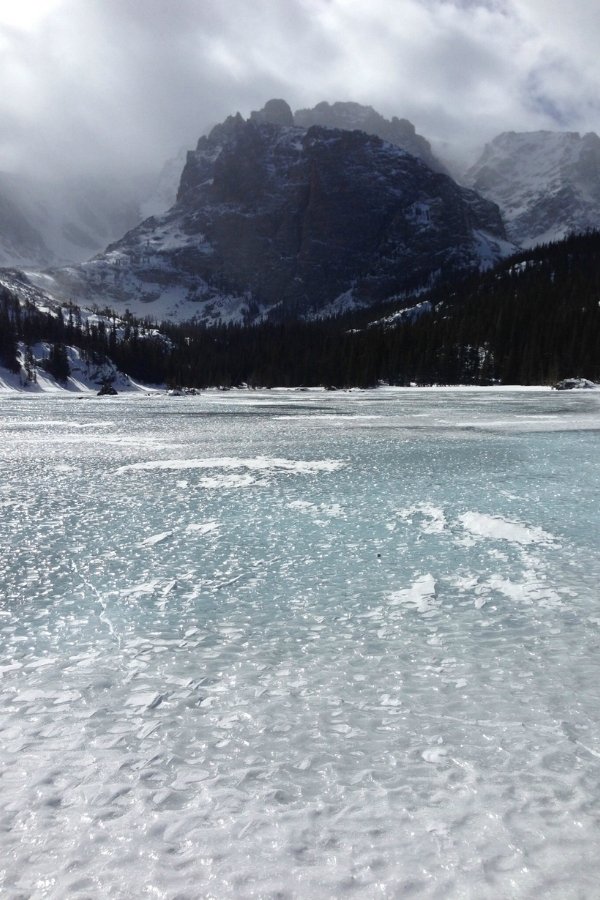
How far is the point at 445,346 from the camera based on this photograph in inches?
5162

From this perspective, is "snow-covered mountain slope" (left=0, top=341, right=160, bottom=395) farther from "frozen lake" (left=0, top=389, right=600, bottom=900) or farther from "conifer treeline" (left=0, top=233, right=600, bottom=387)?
"frozen lake" (left=0, top=389, right=600, bottom=900)

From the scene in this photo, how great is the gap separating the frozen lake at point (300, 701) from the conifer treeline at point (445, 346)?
10738 cm

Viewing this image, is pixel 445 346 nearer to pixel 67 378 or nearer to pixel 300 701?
pixel 67 378

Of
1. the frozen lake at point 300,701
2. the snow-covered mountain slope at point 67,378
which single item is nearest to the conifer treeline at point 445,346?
the snow-covered mountain slope at point 67,378

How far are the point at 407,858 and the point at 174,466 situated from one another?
801 inches

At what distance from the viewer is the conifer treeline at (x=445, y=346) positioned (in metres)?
117

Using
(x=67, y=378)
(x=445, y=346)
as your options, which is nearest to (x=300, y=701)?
(x=445, y=346)

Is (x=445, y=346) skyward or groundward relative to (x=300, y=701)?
skyward

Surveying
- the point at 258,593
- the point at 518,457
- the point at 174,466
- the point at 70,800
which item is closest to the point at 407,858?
the point at 70,800

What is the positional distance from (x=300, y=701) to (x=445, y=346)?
432 ft

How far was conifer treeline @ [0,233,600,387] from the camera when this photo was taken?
117 meters

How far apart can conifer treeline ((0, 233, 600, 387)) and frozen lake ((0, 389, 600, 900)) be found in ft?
352

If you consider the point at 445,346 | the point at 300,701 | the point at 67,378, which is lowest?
the point at 300,701

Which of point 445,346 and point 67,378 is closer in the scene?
point 445,346
